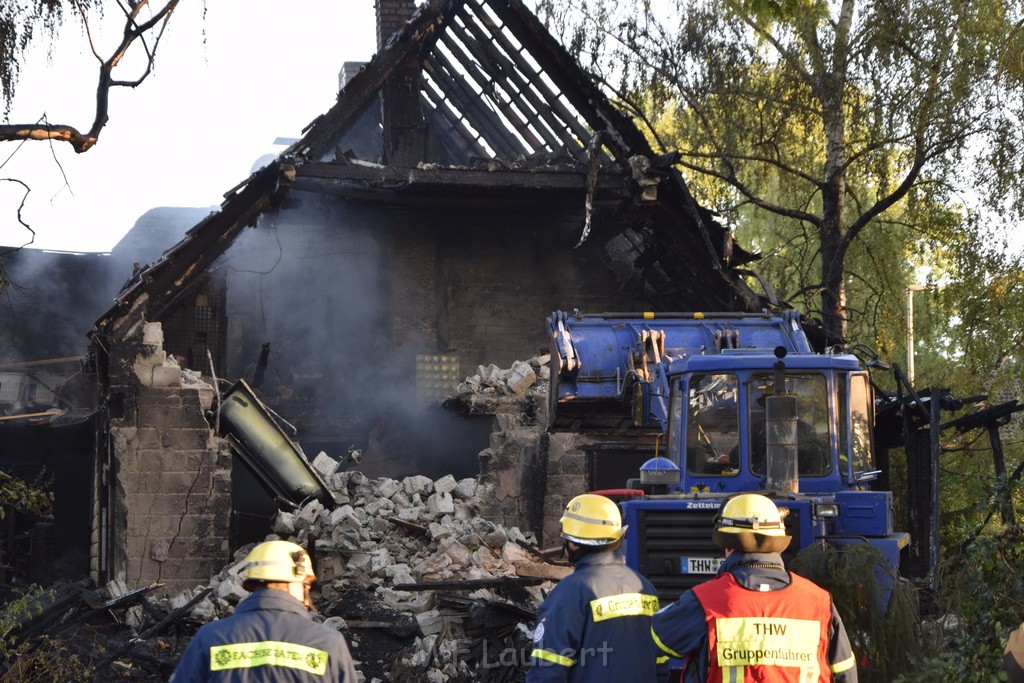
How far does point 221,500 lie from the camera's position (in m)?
13.5

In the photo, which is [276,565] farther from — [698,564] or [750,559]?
[698,564]

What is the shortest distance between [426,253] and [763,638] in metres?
14.3

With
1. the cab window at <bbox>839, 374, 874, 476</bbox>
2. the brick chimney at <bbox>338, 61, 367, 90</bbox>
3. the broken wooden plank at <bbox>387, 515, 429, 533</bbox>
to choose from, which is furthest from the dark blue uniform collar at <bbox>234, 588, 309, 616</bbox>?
the brick chimney at <bbox>338, 61, 367, 90</bbox>

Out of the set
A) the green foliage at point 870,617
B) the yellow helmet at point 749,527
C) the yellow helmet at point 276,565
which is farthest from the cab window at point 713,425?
the yellow helmet at point 276,565

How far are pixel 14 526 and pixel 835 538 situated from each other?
41.5ft

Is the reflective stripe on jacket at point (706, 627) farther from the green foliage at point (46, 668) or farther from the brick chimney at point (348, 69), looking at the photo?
the brick chimney at point (348, 69)

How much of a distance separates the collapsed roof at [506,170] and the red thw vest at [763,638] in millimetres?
10968

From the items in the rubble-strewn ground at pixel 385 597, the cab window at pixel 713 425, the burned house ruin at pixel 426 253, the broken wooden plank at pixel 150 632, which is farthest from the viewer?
the burned house ruin at pixel 426 253

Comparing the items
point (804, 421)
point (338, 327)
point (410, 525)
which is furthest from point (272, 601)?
point (338, 327)

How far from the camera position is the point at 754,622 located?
4.48 metres

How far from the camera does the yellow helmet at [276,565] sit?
4.13 metres

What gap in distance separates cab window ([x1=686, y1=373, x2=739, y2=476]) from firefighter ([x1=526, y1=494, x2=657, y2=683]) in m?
3.48

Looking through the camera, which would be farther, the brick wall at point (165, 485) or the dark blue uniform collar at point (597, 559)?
the brick wall at point (165, 485)

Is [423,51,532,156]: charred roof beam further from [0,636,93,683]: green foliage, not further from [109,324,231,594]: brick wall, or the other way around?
[0,636,93,683]: green foliage
